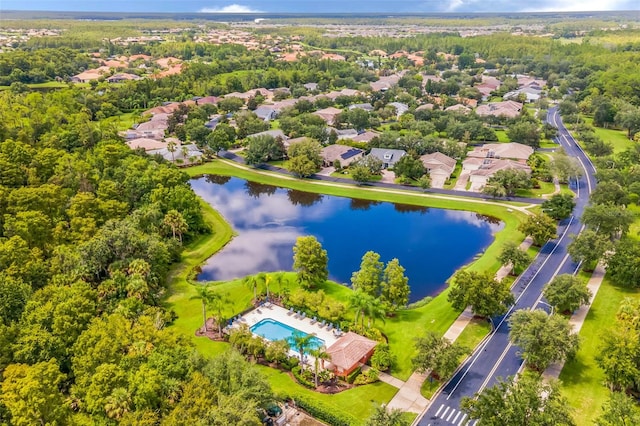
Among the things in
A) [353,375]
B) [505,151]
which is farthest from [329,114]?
[353,375]

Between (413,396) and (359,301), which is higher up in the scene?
(359,301)

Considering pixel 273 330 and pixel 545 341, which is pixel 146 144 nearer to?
pixel 273 330

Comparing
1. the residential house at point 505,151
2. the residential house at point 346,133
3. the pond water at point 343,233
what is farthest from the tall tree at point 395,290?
the residential house at point 346,133

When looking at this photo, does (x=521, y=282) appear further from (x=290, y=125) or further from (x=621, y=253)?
(x=290, y=125)

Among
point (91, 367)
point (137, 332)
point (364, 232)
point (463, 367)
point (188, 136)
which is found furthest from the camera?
point (188, 136)

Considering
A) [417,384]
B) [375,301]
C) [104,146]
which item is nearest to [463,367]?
[417,384]

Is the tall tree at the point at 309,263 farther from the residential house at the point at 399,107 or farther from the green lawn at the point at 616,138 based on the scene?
the residential house at the point at 399,107

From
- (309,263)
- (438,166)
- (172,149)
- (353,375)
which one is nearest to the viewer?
(353,375)

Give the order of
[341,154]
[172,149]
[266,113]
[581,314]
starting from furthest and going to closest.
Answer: [266,113]
[172,149]
[341,154]
[581,314]
